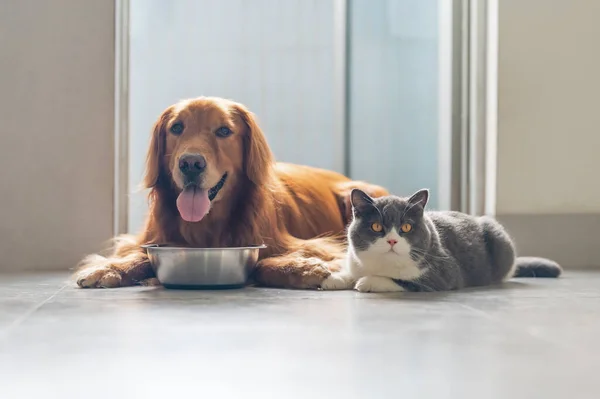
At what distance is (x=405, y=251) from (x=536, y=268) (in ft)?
2.32

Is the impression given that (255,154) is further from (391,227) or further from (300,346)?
(300,346)

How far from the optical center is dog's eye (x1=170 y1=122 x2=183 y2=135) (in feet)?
6.85

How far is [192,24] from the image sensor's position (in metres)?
2.94

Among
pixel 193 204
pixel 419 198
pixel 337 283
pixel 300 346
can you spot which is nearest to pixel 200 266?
pixel 193 204

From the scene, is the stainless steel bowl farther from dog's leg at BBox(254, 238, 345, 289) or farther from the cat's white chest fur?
the cat's white chest fur

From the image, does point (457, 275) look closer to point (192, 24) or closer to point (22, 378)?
point (22, 378)

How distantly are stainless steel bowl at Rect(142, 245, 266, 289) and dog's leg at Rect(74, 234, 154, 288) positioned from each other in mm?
121

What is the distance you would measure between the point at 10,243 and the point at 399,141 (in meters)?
1.65

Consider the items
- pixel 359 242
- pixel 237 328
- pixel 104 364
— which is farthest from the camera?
pixel 359 242

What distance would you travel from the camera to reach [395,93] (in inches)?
120

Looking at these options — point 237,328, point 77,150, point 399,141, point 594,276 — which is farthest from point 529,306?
point 77,150

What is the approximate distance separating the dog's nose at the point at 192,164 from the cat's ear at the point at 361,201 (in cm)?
44

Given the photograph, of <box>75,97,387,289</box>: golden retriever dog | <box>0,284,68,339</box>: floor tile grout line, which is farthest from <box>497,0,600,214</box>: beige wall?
<box>0,284,68,339</box>: floor tile grout line

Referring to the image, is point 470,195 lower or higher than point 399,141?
lower
